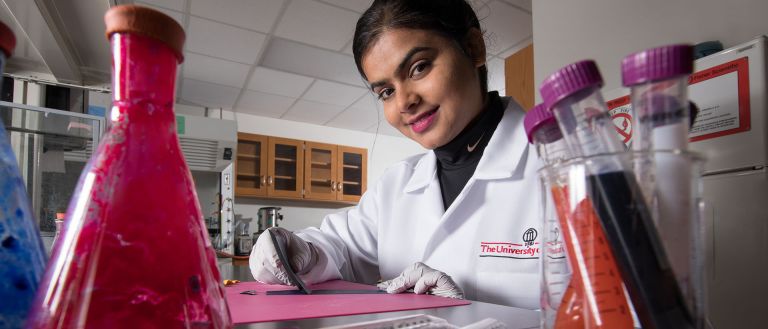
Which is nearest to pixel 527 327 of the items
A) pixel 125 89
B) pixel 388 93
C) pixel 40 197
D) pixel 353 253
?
pixel 125 89

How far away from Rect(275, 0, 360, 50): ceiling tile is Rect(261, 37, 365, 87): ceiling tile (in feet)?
0.36

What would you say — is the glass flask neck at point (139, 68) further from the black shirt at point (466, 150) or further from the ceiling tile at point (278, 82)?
the ceiling tile at point (278, 82)

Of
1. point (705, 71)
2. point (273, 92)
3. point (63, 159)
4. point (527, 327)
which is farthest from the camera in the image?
point (273, 92)

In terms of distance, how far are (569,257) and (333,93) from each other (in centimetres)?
384

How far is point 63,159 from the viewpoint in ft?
5.58

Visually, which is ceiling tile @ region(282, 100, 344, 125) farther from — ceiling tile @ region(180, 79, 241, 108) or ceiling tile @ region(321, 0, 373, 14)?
ceiling tile @ region(321, 0, 373, 14)

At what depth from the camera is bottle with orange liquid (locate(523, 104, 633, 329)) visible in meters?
0.22

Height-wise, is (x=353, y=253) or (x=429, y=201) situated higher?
(x=429, y=201)

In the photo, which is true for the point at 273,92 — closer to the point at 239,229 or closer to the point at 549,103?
the point at 239,229

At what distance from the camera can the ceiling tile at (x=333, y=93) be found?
378cm

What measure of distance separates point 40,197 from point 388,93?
55.2 inches

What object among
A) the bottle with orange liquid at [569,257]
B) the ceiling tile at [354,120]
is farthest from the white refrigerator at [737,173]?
the ceiling tile at [354,120]

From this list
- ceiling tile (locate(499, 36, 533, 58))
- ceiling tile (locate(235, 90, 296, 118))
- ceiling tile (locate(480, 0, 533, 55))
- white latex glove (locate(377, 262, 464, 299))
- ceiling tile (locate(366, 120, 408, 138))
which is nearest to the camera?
white latex glove (locate(377, 262, 464, 299))

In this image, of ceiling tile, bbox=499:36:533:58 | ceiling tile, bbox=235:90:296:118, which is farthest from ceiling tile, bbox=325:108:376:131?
ceiling tile, bbox=499:36:533:58
